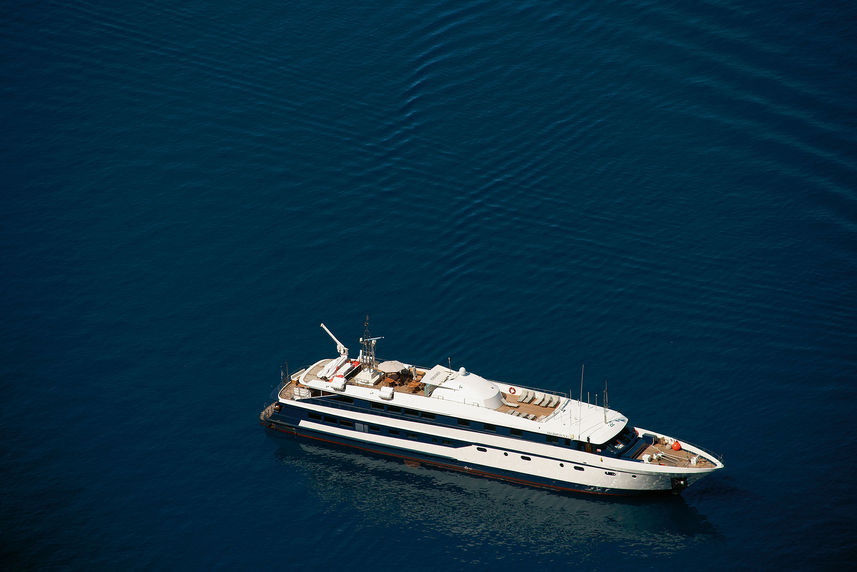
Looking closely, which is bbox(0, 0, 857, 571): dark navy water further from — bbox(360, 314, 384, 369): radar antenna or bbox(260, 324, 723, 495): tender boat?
bbox(360, 314, 384, 369): radar antenna

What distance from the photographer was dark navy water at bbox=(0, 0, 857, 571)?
120 metres

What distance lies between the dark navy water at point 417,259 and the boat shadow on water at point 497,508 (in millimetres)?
380

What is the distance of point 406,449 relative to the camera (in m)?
128

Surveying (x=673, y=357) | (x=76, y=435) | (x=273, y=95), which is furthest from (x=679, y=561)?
(x=273, y=95)

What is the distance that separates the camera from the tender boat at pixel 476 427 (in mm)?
122188

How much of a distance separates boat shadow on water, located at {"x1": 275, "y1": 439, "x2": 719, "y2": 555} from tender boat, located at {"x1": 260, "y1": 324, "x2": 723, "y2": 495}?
146cm

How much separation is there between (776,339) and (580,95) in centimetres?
4805

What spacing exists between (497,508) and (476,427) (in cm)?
938

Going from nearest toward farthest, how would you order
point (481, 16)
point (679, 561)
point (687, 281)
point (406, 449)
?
point (679, 561), point (406, 449), point (687, 281), point (481, 16)

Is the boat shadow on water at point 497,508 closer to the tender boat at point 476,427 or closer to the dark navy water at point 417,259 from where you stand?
the dark navy water at point 417,259

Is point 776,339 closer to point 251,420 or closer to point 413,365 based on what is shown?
point 413,365

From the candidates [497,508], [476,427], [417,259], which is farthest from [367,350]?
[497,508]

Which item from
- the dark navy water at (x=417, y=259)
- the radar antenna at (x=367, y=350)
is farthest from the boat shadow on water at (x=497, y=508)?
the radar antenna at (x=367, y=350)

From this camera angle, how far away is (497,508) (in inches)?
4793
